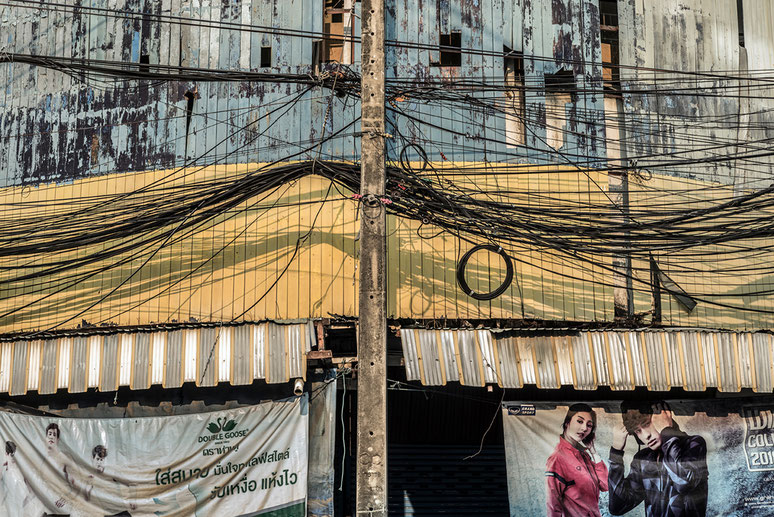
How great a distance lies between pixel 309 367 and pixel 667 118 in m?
5.91

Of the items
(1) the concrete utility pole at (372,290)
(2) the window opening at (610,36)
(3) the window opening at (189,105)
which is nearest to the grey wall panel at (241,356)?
(1) the concrete utility pole at (372,290)

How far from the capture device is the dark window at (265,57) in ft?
37.0

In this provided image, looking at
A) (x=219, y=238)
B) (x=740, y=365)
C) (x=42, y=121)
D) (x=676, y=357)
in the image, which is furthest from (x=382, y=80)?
(x=42, y=121)

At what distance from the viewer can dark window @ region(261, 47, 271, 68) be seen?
37.0 ft

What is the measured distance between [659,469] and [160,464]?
17.7 feet

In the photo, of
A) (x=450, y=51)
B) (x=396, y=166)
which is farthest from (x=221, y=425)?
(x=450, y=51)

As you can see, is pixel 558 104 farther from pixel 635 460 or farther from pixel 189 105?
pixel 189 105

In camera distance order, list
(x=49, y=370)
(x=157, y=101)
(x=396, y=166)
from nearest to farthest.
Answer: (x=49, y=370) < (x=396, y=166) < (x=157, y=101)

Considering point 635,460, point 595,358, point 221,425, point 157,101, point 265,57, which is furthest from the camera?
point 157,101

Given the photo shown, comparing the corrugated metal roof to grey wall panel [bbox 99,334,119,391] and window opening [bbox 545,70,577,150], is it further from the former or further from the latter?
grey wall panel [bbox 99,334,119,391]

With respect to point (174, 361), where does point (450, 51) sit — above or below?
above

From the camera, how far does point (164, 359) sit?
9.41m

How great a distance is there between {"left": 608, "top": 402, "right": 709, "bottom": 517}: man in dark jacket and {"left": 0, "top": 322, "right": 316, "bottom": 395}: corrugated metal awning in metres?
3.63

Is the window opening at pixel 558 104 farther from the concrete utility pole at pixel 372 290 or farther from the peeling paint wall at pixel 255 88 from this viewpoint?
the concrete utility pole at pixel 372 290
